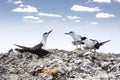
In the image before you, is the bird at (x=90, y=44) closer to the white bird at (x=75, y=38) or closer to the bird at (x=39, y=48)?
the white bird at (x=75, y=38)

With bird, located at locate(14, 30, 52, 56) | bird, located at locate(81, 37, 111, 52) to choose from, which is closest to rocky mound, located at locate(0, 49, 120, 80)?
bird, located at locate(14, 30, 52, 56)

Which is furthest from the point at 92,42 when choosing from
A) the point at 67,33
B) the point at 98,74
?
the point at 98,74

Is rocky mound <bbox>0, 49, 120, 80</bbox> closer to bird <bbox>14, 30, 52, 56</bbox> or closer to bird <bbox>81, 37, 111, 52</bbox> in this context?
bird <bbox>14, 30, 52, 56</bbox>

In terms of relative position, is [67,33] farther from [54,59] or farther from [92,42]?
[54,59]

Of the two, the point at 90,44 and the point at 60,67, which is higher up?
the point at 90,44

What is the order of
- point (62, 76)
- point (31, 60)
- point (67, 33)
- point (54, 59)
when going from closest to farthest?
1. point (62, 76)
2. point (54, 59)
3. point (31, 60)
4. point (67, 33)

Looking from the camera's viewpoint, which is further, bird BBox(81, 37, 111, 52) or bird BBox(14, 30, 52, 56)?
→ bird BBox(81, 37, 111, 52)

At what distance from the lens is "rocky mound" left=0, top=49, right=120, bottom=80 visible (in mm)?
12453

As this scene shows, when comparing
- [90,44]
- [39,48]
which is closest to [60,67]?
[39,48]

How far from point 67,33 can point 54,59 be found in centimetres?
789

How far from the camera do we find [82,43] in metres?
19.3

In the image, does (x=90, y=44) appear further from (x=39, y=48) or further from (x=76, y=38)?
(x=39, y=48)

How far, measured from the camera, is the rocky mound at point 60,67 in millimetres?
12453

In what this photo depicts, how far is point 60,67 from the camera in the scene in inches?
498
